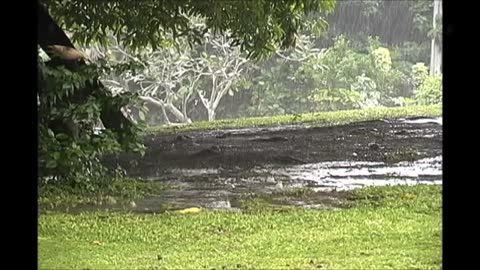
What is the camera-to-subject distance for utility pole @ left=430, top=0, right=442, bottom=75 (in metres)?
1.60

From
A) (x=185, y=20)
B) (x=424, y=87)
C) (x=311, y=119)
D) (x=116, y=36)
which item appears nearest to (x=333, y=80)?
(x=311, y=119)

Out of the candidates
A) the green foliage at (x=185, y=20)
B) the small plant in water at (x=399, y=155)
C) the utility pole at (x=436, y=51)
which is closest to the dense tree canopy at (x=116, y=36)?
the green foliage at (x=185, y=20)

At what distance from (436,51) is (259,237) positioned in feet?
1.91

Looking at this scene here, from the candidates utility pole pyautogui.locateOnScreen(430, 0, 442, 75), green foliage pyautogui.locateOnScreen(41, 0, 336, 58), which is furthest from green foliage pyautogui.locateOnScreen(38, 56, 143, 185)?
utility pole pyautogui.locateOnScreen(430, 0, 442, 75)

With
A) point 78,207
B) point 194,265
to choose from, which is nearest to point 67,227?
point 78,207

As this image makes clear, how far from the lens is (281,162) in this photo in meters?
1.76

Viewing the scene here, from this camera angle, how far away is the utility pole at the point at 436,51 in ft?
5.25

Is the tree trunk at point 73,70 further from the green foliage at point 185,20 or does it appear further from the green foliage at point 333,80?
the green foliage at point 333,80

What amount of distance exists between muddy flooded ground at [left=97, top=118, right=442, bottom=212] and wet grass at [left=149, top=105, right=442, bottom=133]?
0.05ft

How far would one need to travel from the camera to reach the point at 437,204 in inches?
63.8

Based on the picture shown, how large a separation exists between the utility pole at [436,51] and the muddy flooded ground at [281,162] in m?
0.12
